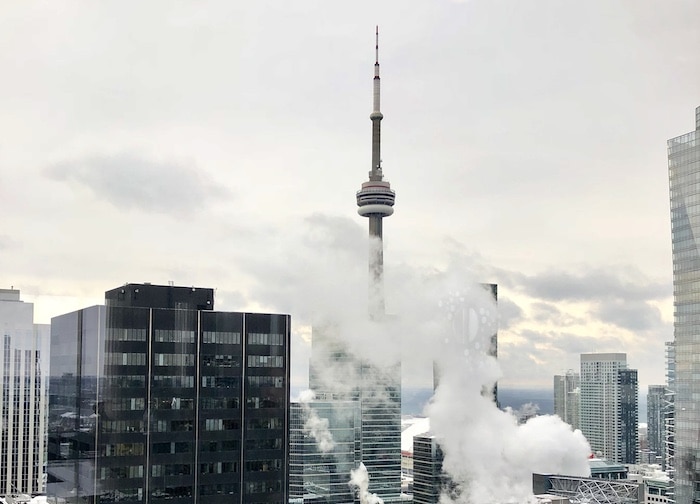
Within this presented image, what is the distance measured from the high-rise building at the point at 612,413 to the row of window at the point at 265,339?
104 feet

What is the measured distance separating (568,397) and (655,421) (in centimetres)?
532

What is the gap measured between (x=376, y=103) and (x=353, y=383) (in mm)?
12807

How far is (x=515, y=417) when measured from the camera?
94.4 ft

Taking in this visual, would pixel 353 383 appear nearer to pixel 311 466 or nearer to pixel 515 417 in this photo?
pixel 311 466

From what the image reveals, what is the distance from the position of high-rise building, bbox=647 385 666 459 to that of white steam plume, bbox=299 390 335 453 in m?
14.8

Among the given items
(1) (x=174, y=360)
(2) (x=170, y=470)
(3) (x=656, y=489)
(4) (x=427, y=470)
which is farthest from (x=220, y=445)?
(4) (x=427, y=470)

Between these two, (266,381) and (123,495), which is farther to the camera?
(266,381)

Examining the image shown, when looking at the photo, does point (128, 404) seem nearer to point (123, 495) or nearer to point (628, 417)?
point (123, 495)

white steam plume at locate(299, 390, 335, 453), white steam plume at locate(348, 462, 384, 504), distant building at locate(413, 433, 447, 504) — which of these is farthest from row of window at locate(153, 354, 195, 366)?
distant building at locate(413, 433, 447, 504)

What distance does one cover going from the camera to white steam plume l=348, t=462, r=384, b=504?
128 feet

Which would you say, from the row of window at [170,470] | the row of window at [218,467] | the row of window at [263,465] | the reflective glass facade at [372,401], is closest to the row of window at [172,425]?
the row of window at [170,470]

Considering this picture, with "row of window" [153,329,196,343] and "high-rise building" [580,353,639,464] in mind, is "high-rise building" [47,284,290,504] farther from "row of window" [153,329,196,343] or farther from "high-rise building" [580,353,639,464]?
"high-rise building" [580,353,639,464]

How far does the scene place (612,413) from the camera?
46969mm

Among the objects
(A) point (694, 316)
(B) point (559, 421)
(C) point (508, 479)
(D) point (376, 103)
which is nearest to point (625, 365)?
(B) point (559, 421)
